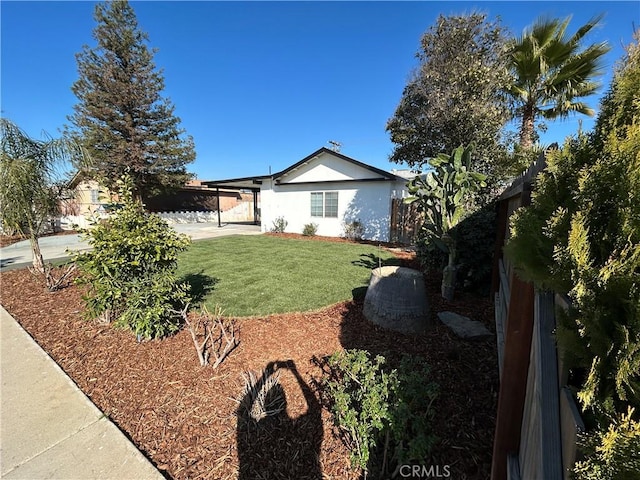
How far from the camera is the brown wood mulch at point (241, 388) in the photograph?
2191 millimetres

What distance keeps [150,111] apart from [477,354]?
80.7 feet

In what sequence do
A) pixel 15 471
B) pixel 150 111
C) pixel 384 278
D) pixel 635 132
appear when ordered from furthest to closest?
pixel 150 111 → pixel 384 278 → pixel 15 471 → pixel 635 132

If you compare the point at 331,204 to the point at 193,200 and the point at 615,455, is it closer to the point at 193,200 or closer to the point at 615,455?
A: the point at 615,455

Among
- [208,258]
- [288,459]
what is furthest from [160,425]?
[208,258]

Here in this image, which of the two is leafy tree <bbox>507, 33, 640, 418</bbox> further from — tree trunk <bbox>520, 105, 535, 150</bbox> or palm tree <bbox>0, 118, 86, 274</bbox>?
tree trunk <bbox>520, 105, 535, 150</bbox>

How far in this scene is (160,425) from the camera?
8.33 ft

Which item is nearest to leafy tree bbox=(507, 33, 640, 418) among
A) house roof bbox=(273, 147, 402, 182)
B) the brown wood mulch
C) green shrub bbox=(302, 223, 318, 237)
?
the brown wood mulch

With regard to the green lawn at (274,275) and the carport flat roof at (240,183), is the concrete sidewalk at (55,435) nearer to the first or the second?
the green lawn at (274,275)

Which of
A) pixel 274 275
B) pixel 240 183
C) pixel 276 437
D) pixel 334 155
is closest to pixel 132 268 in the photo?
pixel 276 437

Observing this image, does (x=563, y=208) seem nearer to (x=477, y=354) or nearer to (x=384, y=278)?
(x=477, y=354)

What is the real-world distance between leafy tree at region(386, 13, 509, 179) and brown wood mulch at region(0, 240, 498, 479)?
7469 millimetres

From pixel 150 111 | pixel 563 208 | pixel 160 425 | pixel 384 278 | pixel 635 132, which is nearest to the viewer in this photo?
pixel 635 132

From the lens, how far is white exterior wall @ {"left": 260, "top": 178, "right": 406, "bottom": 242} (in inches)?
522

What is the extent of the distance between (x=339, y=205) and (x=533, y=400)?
1364 centimetres
